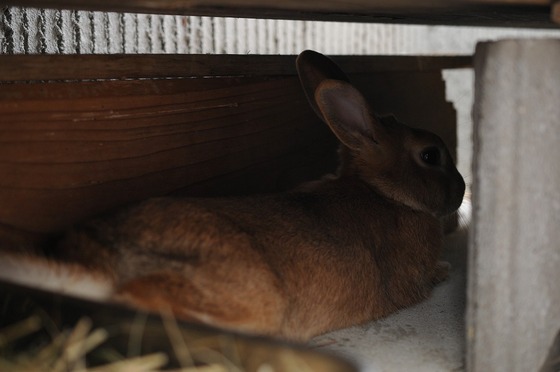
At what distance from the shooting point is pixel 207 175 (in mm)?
2564

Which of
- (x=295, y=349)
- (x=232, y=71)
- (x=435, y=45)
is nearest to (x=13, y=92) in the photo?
(x=232, y=71)

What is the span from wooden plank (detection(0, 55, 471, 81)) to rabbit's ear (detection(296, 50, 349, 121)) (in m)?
0.16

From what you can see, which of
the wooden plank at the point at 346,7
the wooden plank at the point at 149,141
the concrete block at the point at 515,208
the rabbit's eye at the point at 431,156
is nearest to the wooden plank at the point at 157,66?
the wooden plank at the point at 149,141

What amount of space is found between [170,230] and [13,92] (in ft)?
1.86

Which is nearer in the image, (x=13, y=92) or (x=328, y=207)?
(x=13, y=92)

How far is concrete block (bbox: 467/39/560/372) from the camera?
1617 mm

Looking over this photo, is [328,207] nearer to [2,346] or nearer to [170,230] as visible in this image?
[170,230]

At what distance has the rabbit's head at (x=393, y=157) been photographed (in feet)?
8.43

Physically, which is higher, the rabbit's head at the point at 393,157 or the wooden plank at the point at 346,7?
the wooden plank at the point at 346,7

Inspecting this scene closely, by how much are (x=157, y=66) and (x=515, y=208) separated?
1.22 m

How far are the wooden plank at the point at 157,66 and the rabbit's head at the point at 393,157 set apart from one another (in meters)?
0.18

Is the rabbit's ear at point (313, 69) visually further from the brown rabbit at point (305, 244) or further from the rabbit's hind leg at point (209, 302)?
the rabbit's hind leg at point (209, 302)

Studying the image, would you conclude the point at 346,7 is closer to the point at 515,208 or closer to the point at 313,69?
the point at 313,69

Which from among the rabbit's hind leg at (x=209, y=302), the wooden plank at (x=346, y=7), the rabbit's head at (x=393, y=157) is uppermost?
the wooden plank at (x=346, y=7)
